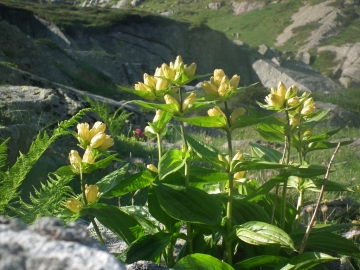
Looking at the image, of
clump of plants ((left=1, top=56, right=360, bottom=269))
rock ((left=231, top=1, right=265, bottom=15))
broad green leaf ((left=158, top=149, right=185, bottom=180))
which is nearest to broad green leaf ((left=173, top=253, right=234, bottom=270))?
clump of plants ((left=1, top=56, right=360, bottom=269))

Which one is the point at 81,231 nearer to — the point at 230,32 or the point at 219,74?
the point at 219,74

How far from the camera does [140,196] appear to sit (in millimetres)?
3990

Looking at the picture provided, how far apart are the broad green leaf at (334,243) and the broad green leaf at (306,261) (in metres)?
0.28

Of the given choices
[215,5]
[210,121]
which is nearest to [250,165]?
[210,121]

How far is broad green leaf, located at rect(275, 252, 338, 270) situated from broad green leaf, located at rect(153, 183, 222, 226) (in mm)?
279

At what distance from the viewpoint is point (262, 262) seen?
168cm

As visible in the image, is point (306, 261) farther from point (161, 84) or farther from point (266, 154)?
point (161, 84)

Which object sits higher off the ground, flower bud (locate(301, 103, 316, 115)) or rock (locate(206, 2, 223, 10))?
flower bud (locate(301, 103, 316, 115))

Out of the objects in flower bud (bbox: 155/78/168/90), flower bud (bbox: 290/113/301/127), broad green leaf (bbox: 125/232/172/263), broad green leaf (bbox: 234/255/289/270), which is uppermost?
flower bud (bbox: 155/78/168/90)

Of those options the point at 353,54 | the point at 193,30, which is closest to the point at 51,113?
the point at 193,30

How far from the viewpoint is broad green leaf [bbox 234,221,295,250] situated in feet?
5.02

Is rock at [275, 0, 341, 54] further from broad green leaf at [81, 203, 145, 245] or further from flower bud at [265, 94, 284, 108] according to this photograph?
broad green leaf at [81, 203, 145, 245]

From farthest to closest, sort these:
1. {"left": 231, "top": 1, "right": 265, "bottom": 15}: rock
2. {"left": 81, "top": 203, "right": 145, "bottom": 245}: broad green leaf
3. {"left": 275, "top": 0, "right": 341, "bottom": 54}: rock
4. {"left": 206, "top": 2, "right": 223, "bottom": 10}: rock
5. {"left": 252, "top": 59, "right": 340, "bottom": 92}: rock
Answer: {"left": 206, "top": 2, "right": 223, "bottom": 10}: rock → {"left": 231, "top": 1, "right": 265, "bottom": 15}: rock → {"left": 275, "top": 0, "right": 341, "bottom": 54}: rock → {"left": 252, "top": 59, "right": 340, "bottom": 92}: rock → {"left": 81, "top": 203, "right": 145, "bottom": 245}: broad green leaf

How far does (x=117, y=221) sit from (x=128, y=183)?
0.14 m
